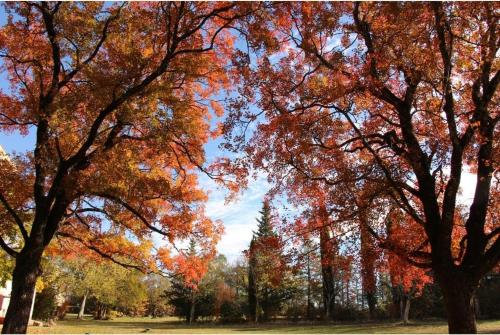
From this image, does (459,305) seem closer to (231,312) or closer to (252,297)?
(252,297)

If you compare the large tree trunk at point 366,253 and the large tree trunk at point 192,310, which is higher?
the large tree trunk at point 366,253

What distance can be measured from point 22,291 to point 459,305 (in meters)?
9.12

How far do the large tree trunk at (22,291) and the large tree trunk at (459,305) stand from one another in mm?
8801

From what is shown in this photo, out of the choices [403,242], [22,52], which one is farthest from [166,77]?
[403,242]

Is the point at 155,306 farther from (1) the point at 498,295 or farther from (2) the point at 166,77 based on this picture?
(2) the point at 166,77

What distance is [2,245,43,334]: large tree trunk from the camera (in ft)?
28.4

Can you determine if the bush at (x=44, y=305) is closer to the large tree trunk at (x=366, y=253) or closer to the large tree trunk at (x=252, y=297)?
the large tree trunk at (x=252, y=297)

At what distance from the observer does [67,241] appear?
1311cm

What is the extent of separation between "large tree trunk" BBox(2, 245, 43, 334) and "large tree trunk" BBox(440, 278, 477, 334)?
8.80 m

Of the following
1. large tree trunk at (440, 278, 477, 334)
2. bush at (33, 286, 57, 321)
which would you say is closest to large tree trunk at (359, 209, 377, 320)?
large tree trunk at (440, 278, 477, 334)

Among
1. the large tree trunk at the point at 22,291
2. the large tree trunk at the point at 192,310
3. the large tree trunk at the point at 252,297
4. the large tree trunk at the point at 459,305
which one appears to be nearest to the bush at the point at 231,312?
the large tree trunk at the point at 252,297

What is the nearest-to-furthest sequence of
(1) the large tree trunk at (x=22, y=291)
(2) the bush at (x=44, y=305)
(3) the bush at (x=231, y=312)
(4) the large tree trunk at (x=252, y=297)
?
(1) the large tree trunk at (x=22, y=291) → (2) the bush at (x=44, y=305) → (4) the large tree trunk at (x=252, y=297) → (3) the bush at (x=231, y=312)

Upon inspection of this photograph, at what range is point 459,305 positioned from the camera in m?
7.32

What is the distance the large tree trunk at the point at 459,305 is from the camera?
7223mm
